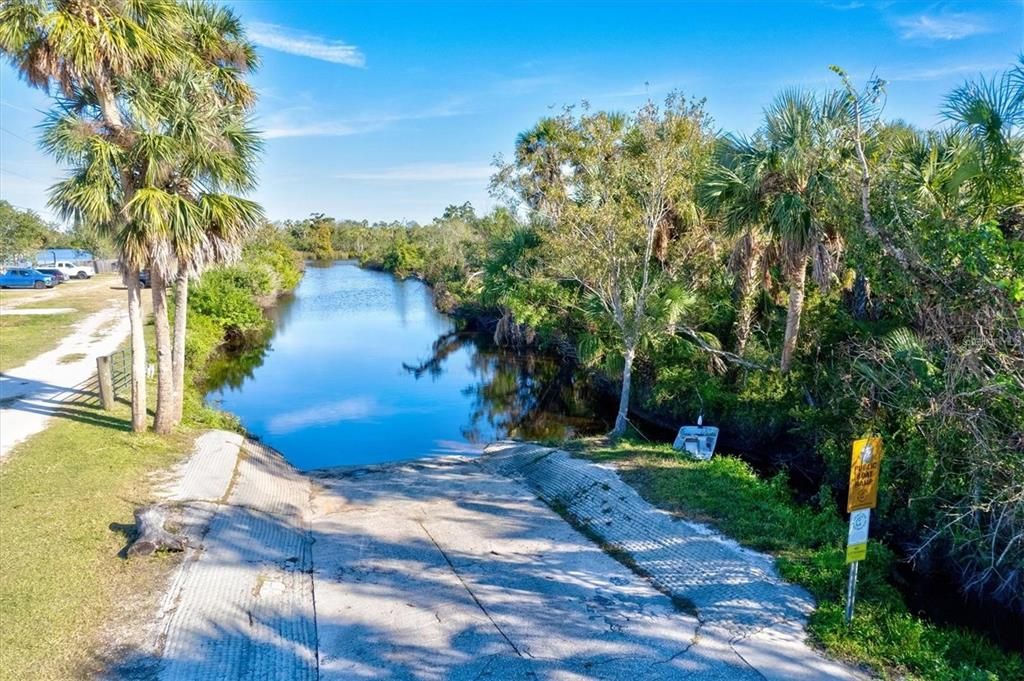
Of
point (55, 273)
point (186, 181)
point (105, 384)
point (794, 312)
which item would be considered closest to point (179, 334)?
point (105, 384)

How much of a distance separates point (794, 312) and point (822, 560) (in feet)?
25.7

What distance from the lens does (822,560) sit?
871cm

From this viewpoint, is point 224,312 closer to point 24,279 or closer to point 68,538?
point 24,279

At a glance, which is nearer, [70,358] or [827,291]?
[827,291]

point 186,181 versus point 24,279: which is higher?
point 186,181

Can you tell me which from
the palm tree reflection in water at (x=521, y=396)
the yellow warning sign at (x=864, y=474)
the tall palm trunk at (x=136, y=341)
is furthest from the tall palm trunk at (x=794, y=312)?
the tall palm trunk at (x=136, y=341)

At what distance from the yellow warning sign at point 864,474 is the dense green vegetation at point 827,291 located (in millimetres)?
979

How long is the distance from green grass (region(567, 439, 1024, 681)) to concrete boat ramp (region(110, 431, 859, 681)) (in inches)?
14.7

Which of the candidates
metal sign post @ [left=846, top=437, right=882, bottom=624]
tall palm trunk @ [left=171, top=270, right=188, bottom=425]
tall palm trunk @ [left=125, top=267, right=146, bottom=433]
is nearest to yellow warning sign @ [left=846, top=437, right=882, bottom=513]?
metal sign post @ [left=846, top=437, right=882, bottom=624]

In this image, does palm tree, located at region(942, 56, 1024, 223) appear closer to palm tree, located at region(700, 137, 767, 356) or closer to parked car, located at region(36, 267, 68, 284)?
palm tree, located at region(700, 137, 767, 356)

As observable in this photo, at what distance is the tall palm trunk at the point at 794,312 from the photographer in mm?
14656

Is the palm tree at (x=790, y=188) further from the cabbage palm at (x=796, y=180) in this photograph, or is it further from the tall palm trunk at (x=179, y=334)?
the tall palm trunk at (x=179, y=334)

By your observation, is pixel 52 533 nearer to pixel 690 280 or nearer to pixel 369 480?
pixel 369 480

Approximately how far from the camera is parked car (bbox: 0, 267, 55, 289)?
40938 millimetres
